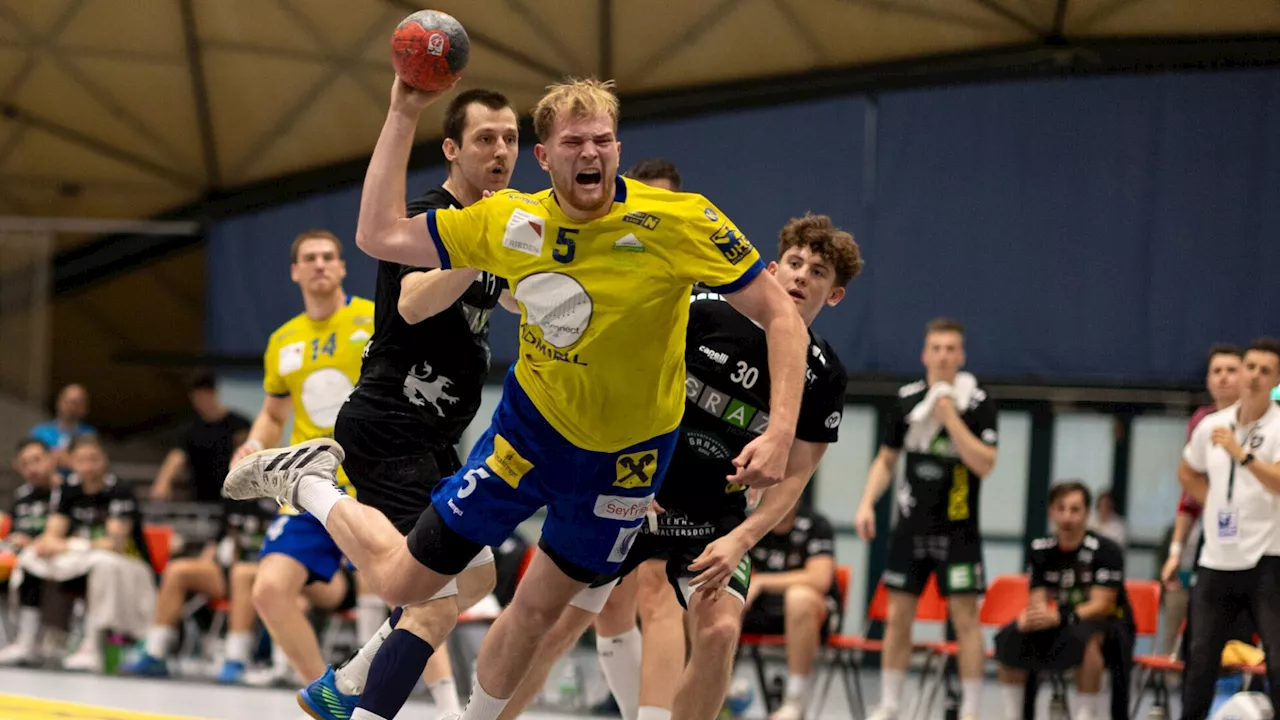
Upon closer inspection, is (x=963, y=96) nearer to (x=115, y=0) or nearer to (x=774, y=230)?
(x=774, y=230)

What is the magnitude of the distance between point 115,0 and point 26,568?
645 centimetres

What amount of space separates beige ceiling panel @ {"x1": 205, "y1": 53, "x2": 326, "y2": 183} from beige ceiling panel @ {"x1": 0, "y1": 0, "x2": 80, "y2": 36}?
1.44 m

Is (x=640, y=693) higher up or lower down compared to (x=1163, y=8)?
lower down

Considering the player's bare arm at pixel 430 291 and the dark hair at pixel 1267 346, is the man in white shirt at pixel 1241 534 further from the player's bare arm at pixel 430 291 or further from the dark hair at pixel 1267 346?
the player's bare arm at pixel 430 291

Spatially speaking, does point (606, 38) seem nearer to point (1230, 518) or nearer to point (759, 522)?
point (1230, 518)

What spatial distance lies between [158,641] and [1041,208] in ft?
27.6

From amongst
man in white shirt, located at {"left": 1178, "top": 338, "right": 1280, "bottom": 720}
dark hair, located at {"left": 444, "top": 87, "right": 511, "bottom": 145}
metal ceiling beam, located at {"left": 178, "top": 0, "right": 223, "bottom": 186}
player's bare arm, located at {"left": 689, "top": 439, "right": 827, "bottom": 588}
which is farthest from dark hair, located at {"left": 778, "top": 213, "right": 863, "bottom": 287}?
metal ceiling beam, located at {"left": 178, "top": 0, "right": 223, "bottom": 186}

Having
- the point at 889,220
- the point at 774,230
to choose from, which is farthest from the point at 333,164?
the point at 889,220

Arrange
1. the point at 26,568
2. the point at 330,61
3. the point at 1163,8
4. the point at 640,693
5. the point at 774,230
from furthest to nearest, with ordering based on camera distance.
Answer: the point at 330,61, the point at 774,230, the point at 1163,8, the point at 26,568, the point at 640,693

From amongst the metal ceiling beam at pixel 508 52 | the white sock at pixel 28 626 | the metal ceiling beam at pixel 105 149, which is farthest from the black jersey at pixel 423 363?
the metal ceiling beam at pixel 105 149

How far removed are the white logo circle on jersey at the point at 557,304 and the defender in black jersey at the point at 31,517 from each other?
8254 millimetres

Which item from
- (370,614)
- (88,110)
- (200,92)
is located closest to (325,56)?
(200,92)

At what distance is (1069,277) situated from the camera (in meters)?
13.3

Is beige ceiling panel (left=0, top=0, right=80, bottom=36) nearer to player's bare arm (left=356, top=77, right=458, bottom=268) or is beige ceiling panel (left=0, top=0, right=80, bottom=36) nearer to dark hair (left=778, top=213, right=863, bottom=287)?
dark hair (left=778, top=213, right=863, bottom=287)
